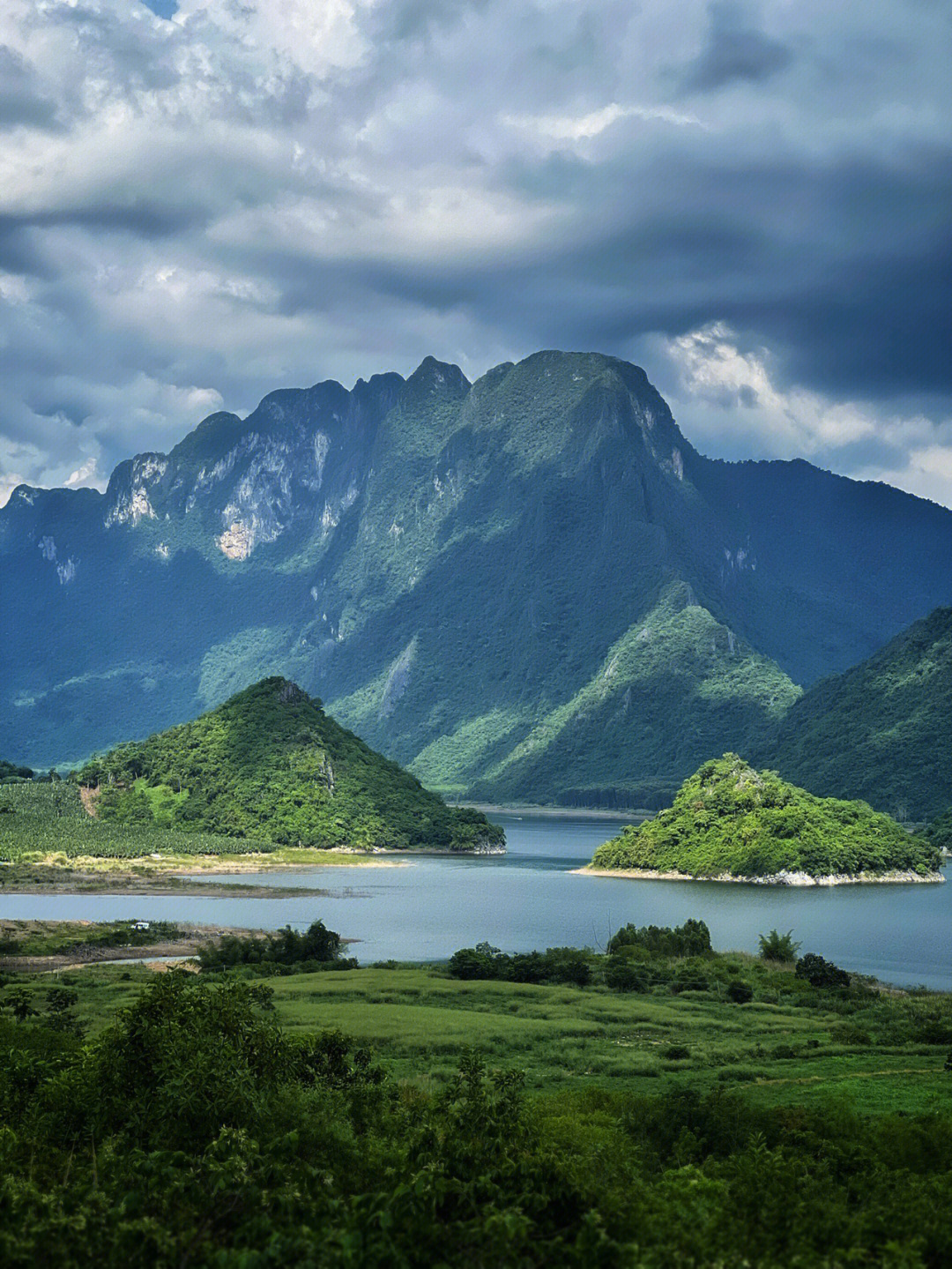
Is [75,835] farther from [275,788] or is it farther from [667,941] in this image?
[667,941]

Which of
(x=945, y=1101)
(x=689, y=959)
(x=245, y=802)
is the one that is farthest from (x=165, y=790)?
(x=945, y=1101)

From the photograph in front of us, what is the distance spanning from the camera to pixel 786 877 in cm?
11750

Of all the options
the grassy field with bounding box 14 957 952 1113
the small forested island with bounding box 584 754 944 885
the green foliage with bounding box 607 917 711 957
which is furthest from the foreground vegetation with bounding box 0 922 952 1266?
the small forested island with bounding box 584 754 944 885

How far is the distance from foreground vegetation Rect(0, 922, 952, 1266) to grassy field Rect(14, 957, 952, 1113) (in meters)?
0.23

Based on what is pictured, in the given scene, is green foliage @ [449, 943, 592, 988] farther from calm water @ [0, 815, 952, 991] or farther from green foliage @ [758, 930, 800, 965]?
green foliage @ [758, 930, 800, 965]

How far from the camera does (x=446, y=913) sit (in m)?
90.3

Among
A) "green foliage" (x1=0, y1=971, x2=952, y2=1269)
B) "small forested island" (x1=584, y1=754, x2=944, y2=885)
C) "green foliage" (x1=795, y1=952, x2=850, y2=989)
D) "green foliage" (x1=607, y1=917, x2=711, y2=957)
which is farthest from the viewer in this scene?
"small forested island" (x1=584, y1=754, x2=944, y2=885)

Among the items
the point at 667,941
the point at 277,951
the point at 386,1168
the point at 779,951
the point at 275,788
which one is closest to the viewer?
the point at 386,1168


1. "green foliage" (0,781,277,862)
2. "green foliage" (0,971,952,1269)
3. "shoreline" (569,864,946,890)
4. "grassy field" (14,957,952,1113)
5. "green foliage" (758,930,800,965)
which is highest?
"green foliage" (0,781,277,862)

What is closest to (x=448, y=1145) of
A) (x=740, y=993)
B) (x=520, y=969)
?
(x=740, y=993)

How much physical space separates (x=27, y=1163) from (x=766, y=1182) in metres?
10.6

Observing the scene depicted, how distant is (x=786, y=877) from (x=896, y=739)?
70468 millimetres

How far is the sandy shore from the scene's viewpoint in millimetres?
117500

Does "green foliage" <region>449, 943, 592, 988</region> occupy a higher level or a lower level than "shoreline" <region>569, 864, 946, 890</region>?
lower
